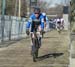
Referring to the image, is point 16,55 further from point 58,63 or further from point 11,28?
point 11,28

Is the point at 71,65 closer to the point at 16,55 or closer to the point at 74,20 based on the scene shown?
the point at 74,20

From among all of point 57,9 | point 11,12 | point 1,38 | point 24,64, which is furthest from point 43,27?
point 57,9

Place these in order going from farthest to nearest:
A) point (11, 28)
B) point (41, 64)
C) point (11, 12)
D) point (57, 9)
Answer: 1. point (57, 9)
2. point (11, 12)
3. point (11, 28)
4. point (41, 64)

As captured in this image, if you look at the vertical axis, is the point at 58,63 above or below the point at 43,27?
below

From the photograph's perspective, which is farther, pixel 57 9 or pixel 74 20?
pixel 57 9

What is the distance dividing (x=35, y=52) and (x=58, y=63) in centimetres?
92

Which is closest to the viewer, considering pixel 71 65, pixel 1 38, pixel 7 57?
pixel 71 65

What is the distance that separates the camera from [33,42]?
13.0 metres

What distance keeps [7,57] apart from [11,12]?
178 ft

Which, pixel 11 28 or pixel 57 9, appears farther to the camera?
pixel 57 9

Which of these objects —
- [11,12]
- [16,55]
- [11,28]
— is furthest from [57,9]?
[16,55]

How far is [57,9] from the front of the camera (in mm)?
112375

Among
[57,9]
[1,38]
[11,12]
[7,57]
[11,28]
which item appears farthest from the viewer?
[57,9]

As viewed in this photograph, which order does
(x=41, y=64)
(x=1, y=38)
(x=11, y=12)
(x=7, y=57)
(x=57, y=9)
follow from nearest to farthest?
(x=41, y=64)
(x=7, y=57)
(x=1, y=38)
(x=11, y=12)
(x=57, y=9)
